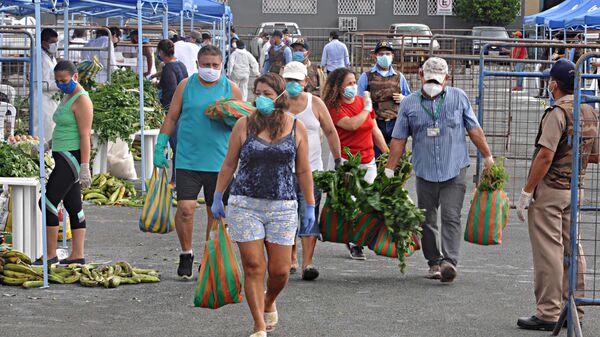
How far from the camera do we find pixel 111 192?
13875 millimetres

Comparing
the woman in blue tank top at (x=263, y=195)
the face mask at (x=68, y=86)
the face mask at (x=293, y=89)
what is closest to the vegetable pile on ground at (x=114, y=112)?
the face mask at (x=68, y=86)

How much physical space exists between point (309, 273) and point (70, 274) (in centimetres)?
191

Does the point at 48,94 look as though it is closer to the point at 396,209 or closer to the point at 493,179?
the point at 396,209

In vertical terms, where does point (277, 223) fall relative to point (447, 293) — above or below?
above

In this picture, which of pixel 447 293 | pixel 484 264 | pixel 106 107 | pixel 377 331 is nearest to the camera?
pixel 377 331

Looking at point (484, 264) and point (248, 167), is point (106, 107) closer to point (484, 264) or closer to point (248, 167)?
point (484, 264)

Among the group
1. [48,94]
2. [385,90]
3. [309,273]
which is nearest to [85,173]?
[309,273]

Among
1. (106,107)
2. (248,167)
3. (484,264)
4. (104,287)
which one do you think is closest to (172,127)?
(104,287)

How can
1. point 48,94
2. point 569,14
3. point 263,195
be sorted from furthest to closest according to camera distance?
point 569,14 < point 48,94 < point 263,195

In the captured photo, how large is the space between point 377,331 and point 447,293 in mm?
1420

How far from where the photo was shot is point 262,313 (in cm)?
718

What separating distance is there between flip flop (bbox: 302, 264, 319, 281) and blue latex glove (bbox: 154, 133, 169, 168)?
54.8 inches

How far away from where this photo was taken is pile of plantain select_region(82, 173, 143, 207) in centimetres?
1346

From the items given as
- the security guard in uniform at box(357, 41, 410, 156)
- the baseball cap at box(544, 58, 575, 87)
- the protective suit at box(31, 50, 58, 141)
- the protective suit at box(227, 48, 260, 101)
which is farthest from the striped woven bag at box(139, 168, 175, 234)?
the protective suit at box(227, 48, 260, 101)
